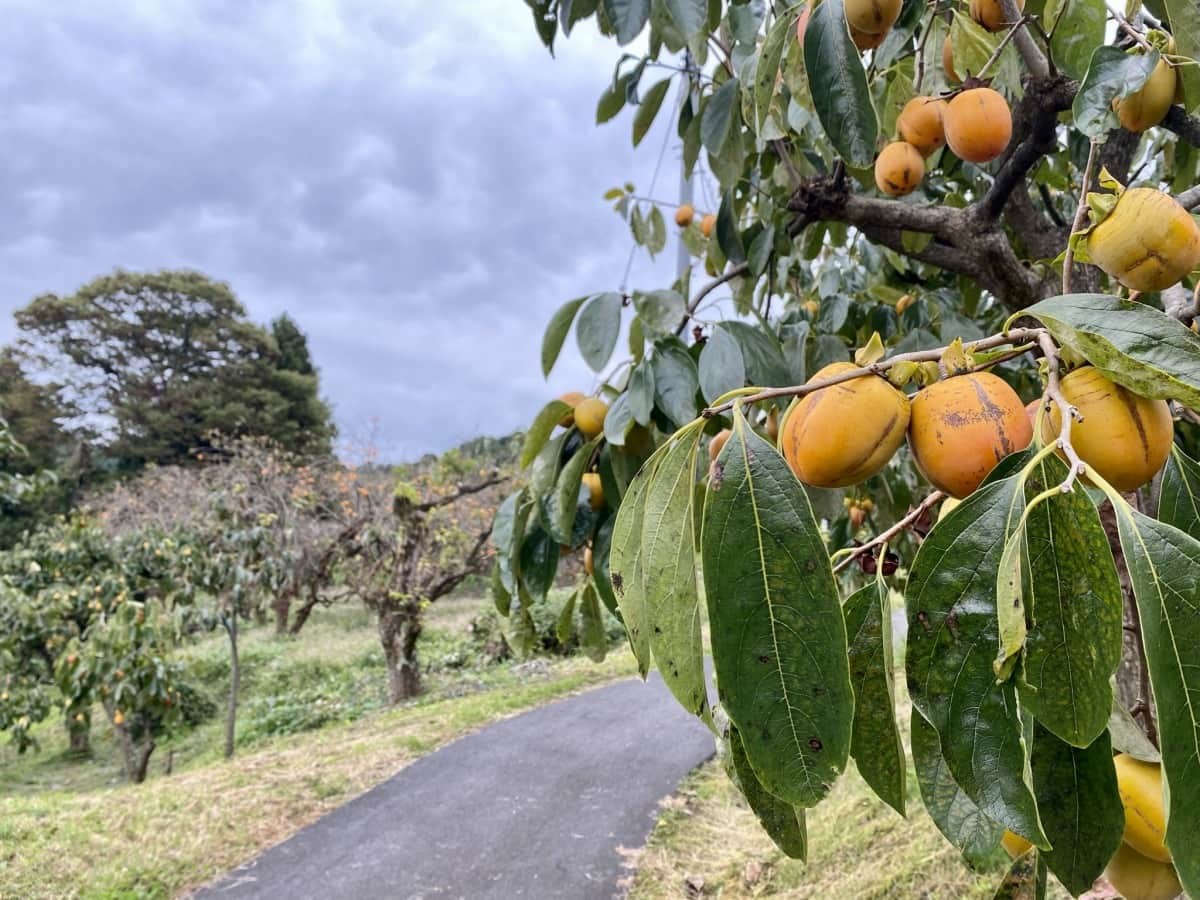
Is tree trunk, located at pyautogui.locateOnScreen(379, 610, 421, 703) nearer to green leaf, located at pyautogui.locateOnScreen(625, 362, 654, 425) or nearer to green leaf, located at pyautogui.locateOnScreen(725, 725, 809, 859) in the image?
green leaf, located at pyautogui.locateOnScreen(625, 362, 654, 425)

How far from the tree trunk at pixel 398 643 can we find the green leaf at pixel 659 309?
19.9 ft

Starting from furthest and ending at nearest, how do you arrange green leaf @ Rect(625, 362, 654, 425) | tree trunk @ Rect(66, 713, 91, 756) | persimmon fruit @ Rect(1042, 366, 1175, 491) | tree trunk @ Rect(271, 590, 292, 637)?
tree trunk @ Rect(271, 590, 292, 637), tree trunk @ Rect(66, 713, 91, 756), green leaf @ Rect(625, 362, 654, 425), persimmon fruit @ Rect(1042, 366, 1175, 491)

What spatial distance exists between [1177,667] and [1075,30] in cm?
102

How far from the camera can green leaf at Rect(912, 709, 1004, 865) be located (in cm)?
54

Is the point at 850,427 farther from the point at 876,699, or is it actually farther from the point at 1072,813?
the point at 1072,813

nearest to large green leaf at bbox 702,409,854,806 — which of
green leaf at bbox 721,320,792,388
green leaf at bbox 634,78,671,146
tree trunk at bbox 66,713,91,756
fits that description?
green leaf at bbox 721,320,792,388

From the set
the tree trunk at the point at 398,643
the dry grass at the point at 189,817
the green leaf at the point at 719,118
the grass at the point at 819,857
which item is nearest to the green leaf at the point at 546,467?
the green leaf at the point at 719,118

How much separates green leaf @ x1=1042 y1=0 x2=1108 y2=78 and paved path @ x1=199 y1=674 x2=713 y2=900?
9.86 ft

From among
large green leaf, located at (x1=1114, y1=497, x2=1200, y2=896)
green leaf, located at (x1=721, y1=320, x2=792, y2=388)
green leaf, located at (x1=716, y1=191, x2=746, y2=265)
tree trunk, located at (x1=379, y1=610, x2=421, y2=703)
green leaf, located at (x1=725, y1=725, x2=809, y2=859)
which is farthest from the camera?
tree trunk, located at (x1=379, y1=610, x2=421, y2=703)

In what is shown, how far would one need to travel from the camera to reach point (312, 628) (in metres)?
11.1

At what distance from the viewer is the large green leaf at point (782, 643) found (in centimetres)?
48

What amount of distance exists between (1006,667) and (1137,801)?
0.31 metres

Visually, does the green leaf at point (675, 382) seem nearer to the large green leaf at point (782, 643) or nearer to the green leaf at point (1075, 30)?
the large green leaf at point (782, 643)

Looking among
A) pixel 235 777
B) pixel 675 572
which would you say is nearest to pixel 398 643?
pixel 235 777
